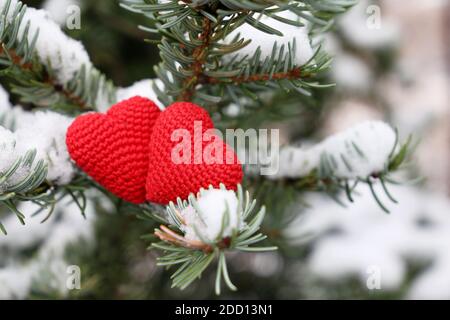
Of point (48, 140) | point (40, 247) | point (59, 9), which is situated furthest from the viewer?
point (40, 247)

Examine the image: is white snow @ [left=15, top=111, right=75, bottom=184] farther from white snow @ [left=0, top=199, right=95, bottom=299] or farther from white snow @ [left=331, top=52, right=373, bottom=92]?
white snow @ [left=331, top=52, right=373, bottom=92]

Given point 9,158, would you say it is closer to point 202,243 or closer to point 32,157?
point 32,157

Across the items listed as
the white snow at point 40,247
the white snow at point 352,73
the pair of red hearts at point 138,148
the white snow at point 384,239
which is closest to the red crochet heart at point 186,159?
the pair of red hearts at point 138,148

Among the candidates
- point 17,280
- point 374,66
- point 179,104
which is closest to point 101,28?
point 17,280

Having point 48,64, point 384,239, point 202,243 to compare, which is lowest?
point 384,239

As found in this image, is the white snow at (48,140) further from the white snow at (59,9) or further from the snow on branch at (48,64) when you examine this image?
the white snow at (59,9)

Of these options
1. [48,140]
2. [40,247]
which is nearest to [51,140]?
[48,140]
